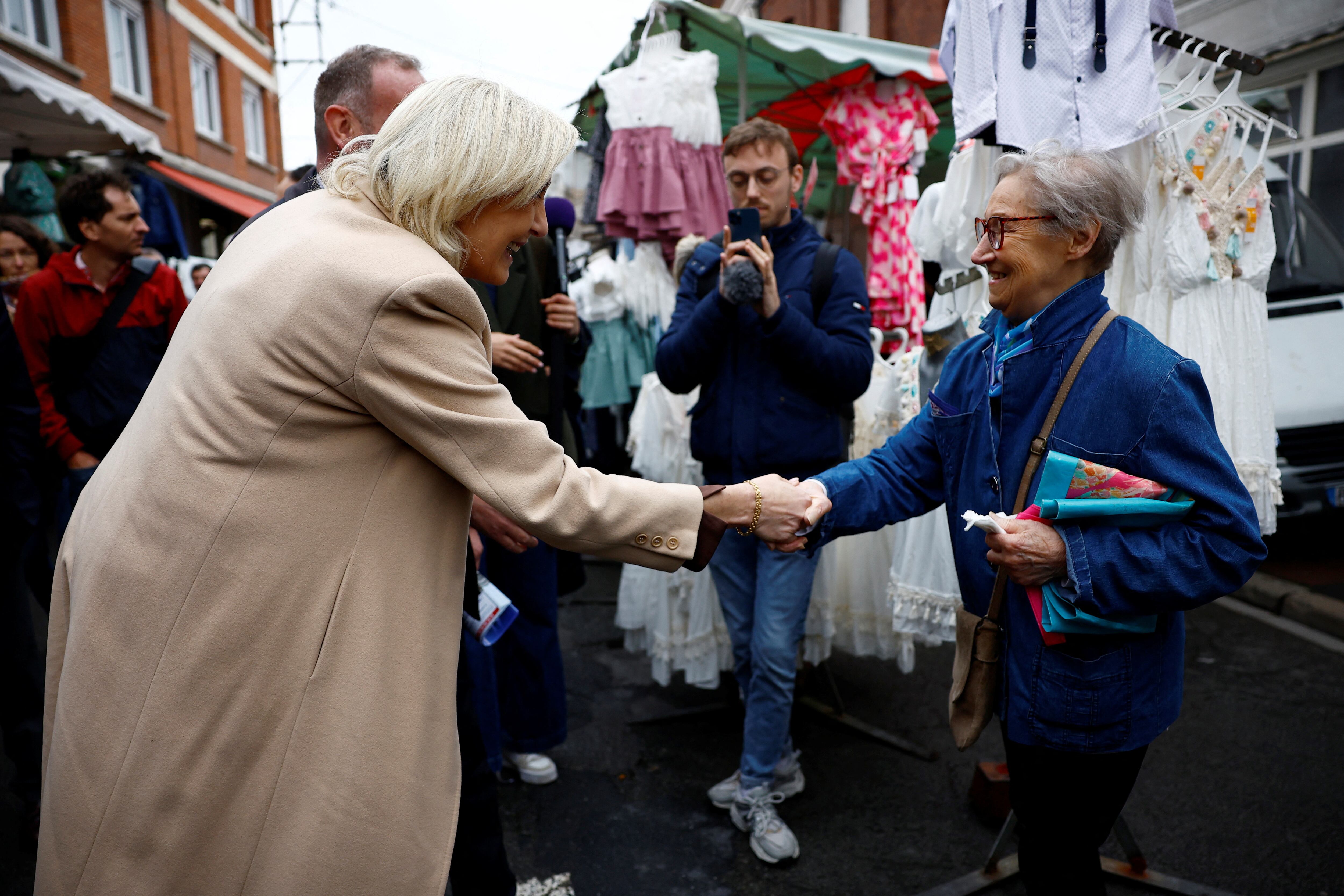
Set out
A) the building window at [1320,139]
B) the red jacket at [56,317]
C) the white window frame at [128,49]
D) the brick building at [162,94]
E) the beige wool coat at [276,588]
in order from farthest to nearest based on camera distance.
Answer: the white window frame at [128,49]
the building window at [1320,139]
the brick building at [162,94]
the red jacket at [56,317]
the beige wool coat at [276,588]

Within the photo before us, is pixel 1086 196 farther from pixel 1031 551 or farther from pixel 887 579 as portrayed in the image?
pixel 887 579

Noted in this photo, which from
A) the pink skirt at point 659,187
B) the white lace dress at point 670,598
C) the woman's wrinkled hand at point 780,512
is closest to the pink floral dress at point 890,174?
the pink skirt at point 659,187

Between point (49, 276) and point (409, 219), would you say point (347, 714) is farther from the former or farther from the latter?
point (49, 276)

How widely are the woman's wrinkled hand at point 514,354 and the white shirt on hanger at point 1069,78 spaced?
169 centimetres

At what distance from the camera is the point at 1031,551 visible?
5.97 ft

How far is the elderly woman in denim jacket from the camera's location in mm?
1781

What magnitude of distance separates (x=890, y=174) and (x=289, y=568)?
519cm

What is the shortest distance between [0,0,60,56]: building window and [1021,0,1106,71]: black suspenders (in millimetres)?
15234

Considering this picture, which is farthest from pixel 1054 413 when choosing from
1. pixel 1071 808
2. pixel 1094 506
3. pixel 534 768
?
pixel 534 768

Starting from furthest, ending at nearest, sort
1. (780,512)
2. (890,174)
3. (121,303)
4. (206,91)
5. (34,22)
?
(206,91) → (34,22) → (890,174) → (121,303) → (780,512)

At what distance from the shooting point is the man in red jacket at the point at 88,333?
11.8 ft

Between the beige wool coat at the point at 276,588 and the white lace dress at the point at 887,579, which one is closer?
the beige wool coat at the point at 276,588

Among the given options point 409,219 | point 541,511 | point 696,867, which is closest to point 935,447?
point 541,511

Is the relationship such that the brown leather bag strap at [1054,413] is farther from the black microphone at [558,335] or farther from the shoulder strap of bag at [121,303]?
the shoulder strap of bag at [121,303]
